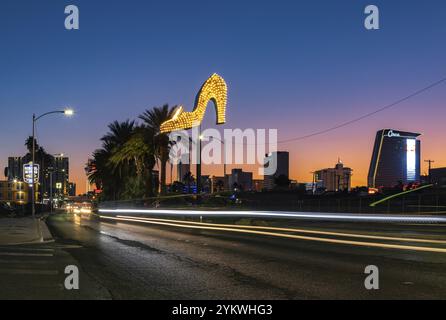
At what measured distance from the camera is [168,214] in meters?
52.9

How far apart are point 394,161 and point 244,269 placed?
188 meters

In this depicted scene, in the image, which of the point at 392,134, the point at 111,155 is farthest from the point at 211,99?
the point at 392,134

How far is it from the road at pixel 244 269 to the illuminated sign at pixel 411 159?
173m

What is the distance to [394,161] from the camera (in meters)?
190

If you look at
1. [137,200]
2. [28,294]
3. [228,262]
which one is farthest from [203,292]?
[137,200]

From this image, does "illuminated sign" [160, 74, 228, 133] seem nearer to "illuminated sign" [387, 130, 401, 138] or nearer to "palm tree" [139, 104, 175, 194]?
"palm tree" [139, 104, 175, 194]

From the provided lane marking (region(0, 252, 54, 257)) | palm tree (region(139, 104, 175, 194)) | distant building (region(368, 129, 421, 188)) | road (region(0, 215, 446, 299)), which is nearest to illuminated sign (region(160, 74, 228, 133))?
palm tree (region(139, 104, 175, 194))

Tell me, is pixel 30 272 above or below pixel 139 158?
below

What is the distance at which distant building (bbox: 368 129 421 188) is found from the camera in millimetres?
183788

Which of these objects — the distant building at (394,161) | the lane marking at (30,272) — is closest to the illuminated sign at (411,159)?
the distant building at (394,161)

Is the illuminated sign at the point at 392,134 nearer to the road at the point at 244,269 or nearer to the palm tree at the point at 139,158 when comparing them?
the palm tree at the point at 139,158

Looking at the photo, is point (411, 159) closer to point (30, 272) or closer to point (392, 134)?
point (392, 134)
